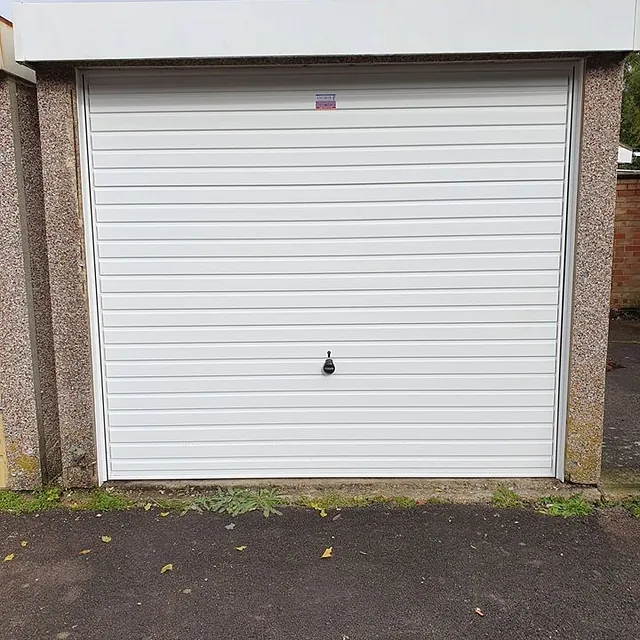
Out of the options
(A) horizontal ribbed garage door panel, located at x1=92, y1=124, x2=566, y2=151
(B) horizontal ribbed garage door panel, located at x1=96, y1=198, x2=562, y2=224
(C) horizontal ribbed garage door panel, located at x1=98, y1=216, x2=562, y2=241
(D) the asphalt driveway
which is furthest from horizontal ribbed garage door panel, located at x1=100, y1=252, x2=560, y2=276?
(D) the asphalt driveway

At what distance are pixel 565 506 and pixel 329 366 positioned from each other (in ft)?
5.57

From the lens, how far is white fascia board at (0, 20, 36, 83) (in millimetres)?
3611

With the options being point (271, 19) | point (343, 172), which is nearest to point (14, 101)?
point (271, 19)

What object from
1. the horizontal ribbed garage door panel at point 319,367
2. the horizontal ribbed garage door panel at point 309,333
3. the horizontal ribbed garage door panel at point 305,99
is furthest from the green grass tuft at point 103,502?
the horizontal ribbed garage door panel at point 305,99

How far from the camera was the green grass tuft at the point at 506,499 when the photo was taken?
3.93m

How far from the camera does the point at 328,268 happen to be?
13.3 ft

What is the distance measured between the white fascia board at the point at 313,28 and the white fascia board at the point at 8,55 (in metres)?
0.12

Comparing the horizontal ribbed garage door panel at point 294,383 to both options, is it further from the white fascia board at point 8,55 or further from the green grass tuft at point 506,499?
the white fascia board at point 8,55

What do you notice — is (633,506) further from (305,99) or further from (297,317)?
(305,99)

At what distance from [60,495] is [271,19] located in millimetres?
3239

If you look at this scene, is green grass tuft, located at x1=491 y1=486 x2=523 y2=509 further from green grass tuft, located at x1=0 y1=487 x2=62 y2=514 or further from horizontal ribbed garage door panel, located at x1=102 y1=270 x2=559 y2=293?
green grass tuft, located at x1=0 y1=487 x2=62 y2=514

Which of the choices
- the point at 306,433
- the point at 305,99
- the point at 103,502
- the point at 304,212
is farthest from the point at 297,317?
the point at 103,502

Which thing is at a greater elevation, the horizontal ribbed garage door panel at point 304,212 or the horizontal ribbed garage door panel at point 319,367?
the horizontal ribbed garage door panel at point 304,212

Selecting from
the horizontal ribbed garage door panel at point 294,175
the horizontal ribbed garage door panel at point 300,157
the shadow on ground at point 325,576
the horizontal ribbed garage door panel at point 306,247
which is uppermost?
the horizontal ribbed garage door panel at point 300,157
